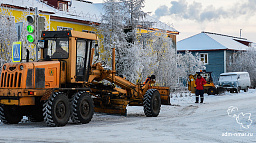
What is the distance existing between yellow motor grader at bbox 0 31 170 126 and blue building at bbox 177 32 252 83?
44.4 meters

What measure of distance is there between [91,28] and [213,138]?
27.3 metres

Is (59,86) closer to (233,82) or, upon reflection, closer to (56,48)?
(56,48)

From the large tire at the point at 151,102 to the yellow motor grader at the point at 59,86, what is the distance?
61 millimetres

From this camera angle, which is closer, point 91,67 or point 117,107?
point 91,67

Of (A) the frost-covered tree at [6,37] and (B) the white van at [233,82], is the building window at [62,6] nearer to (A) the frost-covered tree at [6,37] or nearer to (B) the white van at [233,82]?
(A) the frost-covered tree at [6,37]

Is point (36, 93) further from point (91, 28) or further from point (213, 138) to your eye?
point (91, 28)

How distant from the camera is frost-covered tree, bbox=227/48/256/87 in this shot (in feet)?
171

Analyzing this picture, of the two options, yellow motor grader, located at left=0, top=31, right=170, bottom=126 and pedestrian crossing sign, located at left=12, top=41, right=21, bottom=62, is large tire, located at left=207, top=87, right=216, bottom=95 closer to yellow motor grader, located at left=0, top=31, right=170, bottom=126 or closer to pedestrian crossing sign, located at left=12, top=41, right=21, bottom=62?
yellow motor grader, located at left=0, top=31, right=170, bottom=126

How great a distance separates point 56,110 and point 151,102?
14.7 feet

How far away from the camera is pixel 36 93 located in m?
11.6

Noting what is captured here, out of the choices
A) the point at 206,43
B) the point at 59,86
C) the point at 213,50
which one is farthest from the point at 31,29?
the point at 206,43

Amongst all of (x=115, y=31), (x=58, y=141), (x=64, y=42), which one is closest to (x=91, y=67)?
(x=64, y=42)

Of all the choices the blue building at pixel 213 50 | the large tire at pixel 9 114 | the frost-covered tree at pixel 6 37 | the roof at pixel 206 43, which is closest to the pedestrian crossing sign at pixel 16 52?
the large tire at pixel 9 114

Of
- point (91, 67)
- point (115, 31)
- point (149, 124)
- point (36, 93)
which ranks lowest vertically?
point (149, 124)
